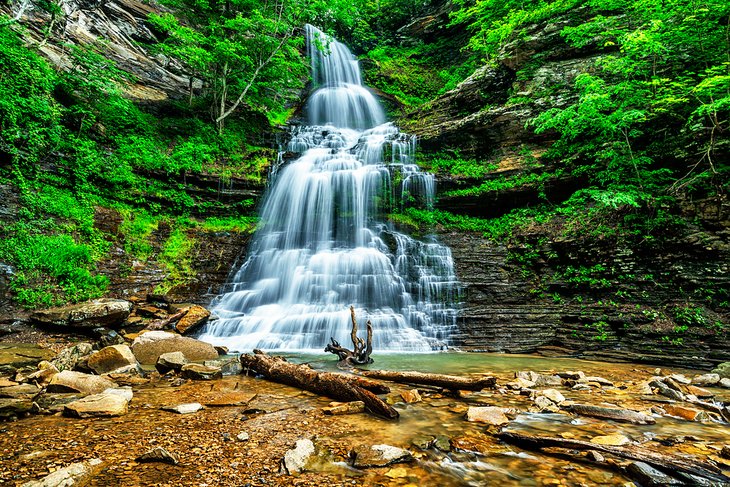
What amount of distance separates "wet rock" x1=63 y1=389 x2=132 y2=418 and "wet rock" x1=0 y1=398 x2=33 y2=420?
0.36 m

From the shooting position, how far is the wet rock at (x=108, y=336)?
716 cm

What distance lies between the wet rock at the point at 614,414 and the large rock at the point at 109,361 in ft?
21.8

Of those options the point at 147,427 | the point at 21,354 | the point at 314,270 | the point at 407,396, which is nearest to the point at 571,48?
the point at 314,270

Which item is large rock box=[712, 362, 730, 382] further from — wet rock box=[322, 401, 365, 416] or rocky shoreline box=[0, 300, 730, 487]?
wet rock box=[322, 401, 365, 416]

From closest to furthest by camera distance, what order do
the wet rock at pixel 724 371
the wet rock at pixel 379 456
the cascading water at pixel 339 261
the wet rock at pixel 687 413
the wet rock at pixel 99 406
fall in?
the wet rock at pixel 379 456 < the wet rock at pixel 99 406 < the wet rock at pixel 687 413 < the wet rock at pixel 724 371 < the cascading water at pixel 339 261

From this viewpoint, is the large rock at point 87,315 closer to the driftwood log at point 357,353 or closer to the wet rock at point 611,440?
the driftwood log at point 357,353

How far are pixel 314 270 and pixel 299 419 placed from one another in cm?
874

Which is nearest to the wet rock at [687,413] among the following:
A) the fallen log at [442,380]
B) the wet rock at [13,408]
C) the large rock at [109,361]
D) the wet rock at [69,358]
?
the fallen log at [442,380]

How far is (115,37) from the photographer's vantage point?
53.3ft

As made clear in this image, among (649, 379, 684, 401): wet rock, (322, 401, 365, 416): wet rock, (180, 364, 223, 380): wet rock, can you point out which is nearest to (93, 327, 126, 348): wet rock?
(180, 364, 223, 380): wet rock

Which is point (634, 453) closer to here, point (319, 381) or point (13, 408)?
point (319, 381)

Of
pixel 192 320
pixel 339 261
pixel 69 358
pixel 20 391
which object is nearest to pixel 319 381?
pixel 20 391

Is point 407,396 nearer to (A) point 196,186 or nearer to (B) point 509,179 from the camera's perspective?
(B) point 509,179

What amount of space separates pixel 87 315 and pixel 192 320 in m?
2.28
